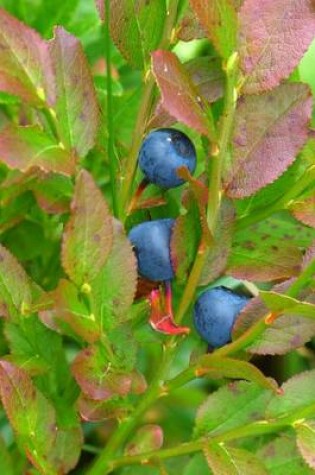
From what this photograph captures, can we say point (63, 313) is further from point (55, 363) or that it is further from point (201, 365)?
point (55, 363)

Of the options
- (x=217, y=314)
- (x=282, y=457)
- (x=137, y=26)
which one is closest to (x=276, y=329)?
(x=217, y=314)

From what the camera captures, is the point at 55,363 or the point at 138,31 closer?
the point at 138,31

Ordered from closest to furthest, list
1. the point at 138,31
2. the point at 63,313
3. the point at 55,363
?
the point at 63,313 < the point at 138,31 < the point at 55,363

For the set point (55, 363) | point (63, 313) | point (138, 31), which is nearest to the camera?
point (63, 313)

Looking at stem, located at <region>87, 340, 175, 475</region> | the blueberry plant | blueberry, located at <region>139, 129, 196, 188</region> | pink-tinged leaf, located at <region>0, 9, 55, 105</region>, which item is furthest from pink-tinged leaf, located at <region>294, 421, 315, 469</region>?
pink-tinged leaf, located at <region>0, 9, 55, 105</region>

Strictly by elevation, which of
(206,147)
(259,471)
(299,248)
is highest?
(206,147)

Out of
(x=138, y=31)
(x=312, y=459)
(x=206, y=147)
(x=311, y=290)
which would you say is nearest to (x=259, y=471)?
(x=312, y=459)

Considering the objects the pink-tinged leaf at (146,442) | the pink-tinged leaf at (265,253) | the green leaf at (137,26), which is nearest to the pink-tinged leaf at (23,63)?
the green leaf at (137,26)

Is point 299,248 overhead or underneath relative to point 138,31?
underneath

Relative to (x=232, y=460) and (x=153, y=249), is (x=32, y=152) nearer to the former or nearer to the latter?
(x=153, y=249)
